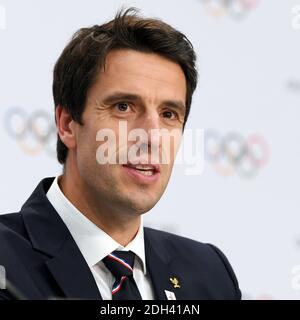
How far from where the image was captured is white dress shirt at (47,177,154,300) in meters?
1.85

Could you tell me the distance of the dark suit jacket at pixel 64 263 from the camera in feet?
5.81

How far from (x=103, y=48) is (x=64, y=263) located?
1.95 feet

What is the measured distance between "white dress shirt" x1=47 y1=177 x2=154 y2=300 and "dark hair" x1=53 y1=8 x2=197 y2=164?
0.80 feet

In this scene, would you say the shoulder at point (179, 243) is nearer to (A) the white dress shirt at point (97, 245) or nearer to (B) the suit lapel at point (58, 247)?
(A) the white dress shirt at point (97, 245)

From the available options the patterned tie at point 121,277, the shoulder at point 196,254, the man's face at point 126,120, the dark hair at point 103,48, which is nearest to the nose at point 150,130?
the man's face at point 126,120

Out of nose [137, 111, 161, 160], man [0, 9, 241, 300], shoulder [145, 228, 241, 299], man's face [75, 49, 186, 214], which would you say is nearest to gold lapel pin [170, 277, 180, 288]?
man [0, 9, 241, 300]

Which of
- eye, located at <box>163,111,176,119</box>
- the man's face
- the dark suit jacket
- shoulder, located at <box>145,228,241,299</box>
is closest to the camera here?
the dark suit jacket

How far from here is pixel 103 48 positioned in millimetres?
1939

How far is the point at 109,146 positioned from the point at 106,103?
0.12m

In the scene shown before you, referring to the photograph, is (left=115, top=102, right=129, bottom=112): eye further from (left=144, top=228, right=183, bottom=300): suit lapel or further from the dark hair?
(left=144, top=228, right=183, bottom=300): suit lapel

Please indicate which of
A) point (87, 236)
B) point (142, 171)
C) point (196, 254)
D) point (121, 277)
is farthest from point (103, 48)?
point (196, 254)

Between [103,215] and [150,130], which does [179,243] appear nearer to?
[103,215]

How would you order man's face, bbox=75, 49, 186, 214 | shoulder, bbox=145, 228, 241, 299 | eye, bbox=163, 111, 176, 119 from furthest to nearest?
shoulder, bbox=145, 228, 241, 299
eye, bbox=163, 111, 176, 119
man's face, bbox=75, 49, 186, 214
